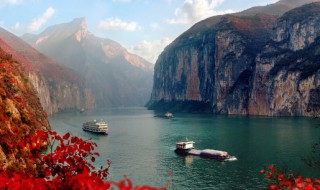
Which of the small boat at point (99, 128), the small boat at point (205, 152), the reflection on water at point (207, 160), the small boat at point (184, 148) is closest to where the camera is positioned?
the reflection on water at point (207, 160)

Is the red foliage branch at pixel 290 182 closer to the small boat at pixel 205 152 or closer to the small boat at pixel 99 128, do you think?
the small boat at pixel 205 152

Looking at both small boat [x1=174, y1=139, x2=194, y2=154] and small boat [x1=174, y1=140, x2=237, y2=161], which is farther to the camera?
small boat [x1=174, y1=139, x2=194, y2=154]

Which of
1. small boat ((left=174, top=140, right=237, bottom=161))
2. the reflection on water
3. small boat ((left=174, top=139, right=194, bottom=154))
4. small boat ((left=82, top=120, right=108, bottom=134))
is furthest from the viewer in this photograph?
small boat ((left=82, top=120, right=108, bottom=134))

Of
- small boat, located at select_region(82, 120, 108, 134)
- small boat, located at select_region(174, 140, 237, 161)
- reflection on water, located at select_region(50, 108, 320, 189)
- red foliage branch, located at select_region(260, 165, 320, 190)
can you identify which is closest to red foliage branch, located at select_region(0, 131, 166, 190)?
red foliage branch, located at select_region(260, 165, 320, 190)

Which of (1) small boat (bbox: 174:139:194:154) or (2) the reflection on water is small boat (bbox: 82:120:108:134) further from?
(1) small boat (bbox: 174:139:194:154)

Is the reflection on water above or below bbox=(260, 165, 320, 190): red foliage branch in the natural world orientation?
below

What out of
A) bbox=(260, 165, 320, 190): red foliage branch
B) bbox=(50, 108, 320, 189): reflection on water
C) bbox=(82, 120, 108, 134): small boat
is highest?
bbox=(260, 165, 320, 190): red foliage branch

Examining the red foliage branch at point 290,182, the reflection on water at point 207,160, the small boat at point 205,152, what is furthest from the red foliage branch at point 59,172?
the small boat at point 205,152

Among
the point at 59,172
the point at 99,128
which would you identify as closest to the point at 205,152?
the point at 99,128

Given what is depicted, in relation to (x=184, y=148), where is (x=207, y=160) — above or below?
below

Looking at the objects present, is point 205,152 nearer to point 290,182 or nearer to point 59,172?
point 290,182

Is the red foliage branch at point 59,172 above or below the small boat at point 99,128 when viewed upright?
above
